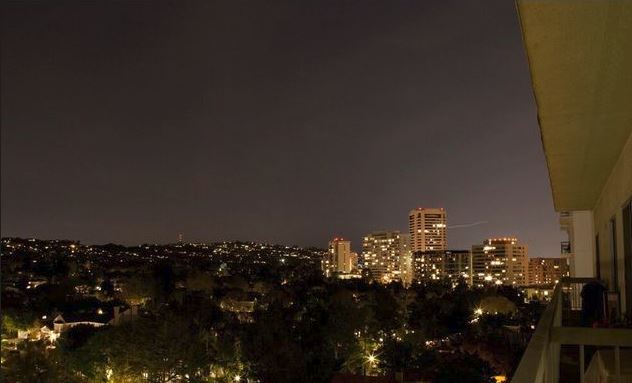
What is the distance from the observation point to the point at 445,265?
10844 centimetres

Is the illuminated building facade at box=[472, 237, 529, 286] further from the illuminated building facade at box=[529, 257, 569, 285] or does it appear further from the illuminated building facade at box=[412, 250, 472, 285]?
the illuminated building facade at box=[412, 250, 472, 285]

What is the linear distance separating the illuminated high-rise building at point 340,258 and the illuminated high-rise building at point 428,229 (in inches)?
662

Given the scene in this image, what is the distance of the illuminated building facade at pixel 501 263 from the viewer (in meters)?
99.4

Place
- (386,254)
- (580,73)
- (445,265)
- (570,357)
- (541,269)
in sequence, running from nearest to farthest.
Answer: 1. (580,73)
2. (570,357)
3. (541,269)
4. (445,265)
5. (386,254)

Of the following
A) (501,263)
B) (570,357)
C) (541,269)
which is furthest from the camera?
(501,263)

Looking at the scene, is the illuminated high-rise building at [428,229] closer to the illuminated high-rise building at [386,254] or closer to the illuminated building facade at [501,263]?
the illuminated high-rise building at [386,254]

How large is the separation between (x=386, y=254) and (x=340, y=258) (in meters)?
11.6

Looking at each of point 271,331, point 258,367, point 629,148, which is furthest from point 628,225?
point 271,331

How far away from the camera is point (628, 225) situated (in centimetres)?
549

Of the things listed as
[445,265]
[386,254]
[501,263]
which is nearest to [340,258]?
[386,254]

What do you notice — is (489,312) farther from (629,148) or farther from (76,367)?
(629,148)

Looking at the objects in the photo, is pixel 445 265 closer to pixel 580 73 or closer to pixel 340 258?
pixel 340 258

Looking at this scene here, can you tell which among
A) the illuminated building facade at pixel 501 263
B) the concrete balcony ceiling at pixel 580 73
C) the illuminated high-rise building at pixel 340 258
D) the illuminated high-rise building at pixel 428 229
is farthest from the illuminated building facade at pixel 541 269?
the concrete balcony ceiling at pixel 580 73

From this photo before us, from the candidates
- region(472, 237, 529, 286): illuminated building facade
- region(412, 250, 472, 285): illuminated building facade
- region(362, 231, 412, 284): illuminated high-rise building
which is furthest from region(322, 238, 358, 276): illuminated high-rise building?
region(472, 237, 529, 286): illuminated building facade
